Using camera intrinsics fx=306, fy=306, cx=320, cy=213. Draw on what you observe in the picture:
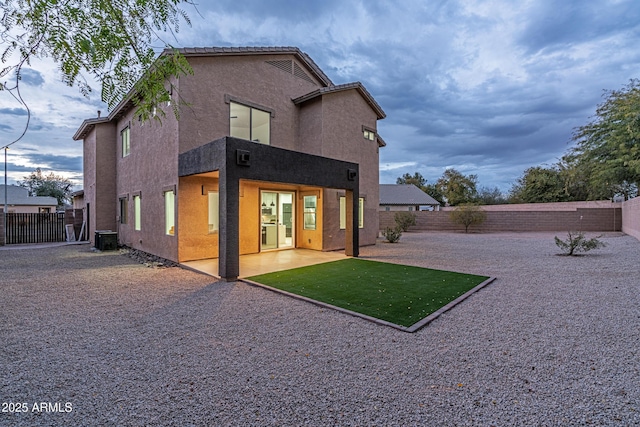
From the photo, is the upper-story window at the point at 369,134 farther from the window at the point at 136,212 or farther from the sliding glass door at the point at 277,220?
the window at the point at 136,212

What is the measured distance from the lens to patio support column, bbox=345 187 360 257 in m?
10.9

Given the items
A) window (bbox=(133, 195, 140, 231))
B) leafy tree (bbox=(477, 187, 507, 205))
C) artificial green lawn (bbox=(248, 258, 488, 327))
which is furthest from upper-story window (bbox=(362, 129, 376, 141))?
leafy tree (bbox=(477, 187, 507, 205))

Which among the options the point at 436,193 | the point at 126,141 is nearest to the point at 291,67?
the point at 126,141

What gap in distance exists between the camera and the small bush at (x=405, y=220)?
75.2 feet

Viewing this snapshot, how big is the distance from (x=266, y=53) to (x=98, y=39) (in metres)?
9.40

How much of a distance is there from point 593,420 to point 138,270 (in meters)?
9.70

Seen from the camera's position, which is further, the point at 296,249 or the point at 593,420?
the point at 296,249

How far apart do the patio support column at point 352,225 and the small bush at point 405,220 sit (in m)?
12.6

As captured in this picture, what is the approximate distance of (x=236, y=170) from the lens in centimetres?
735

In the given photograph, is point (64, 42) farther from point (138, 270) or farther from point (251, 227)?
point (251, 227)

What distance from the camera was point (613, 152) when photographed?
1806 centimetres

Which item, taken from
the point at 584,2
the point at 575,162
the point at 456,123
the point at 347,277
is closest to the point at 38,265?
the point at 347,277

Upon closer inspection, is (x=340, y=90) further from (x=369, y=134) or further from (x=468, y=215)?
(x=468, y=215)

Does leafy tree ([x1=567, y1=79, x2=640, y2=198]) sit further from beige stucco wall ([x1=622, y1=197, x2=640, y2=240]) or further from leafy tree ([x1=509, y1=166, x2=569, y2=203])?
leafy tree ([x1=509, y1=166, x2=569, y2=203])
